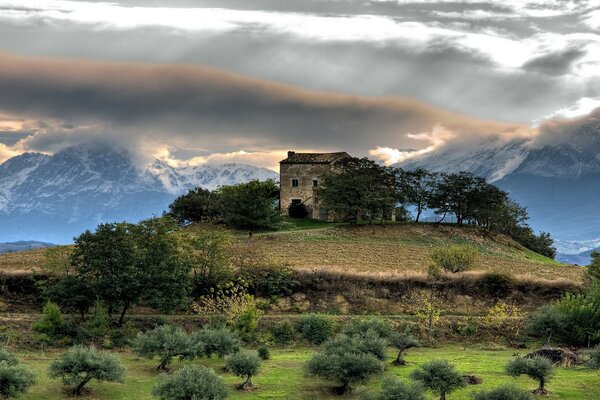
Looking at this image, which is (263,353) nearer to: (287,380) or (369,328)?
(287,380)

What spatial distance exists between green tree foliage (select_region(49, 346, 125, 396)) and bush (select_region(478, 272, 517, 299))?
42.8 meters

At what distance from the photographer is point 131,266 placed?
56.8 meters

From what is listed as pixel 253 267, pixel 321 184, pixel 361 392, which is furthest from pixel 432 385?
pixel 321 184

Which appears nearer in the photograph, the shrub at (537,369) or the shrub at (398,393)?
the shrub at (398,393)

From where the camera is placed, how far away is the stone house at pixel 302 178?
11625cm

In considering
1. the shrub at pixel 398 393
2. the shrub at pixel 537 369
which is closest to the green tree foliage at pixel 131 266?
the shrub at pixel 398 393

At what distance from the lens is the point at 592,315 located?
183ft

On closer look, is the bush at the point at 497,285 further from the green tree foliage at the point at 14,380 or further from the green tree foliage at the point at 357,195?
the green tree foliage at the point at 14,380

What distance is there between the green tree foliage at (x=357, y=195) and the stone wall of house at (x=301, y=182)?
4.92 metres

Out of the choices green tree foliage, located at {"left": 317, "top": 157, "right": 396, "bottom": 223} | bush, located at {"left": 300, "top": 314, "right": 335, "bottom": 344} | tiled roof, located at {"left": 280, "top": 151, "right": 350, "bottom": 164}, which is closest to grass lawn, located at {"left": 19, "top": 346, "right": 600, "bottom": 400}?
bush, located at {"left": 300, "top": 314, "right": 335, "bottom": 344}

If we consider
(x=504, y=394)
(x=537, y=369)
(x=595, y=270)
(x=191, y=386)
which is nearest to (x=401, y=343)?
(x=537, y=369)

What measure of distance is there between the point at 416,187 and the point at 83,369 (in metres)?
82.4

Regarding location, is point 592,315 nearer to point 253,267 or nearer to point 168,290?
point 253,267

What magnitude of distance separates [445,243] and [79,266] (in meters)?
58.4
